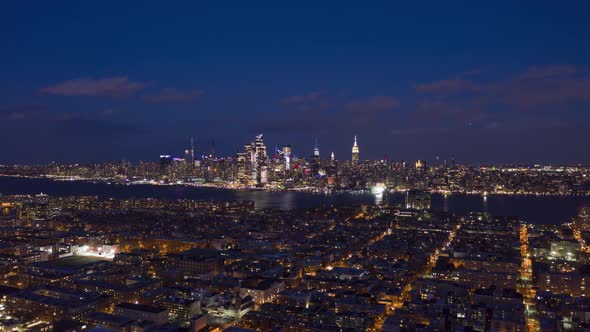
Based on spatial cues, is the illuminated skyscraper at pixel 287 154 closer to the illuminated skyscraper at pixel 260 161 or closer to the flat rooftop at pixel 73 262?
the illuminated skyscraper at pixel 260 161

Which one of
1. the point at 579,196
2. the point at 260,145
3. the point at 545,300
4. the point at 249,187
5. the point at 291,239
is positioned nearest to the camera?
the point at 545,300

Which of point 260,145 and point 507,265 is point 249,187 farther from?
point 507,265

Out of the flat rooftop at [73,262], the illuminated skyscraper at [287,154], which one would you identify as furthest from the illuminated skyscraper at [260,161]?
the flat rooftop at [73,262]

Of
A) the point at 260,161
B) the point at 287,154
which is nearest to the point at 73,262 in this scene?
the point at 260,161

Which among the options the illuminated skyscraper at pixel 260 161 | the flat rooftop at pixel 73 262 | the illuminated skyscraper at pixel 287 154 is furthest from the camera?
the illuminated skyscraper at pixel 287 154

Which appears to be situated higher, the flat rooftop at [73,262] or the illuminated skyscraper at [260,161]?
the illuminated skyscraper at [260,161]

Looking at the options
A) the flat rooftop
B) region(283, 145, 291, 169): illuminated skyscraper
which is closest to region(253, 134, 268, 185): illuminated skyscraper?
region(283, 145, 291, 169): illuminated skyscraper

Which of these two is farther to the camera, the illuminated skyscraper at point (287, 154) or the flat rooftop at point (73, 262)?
the illuminated skyscraper at point (287, 154)

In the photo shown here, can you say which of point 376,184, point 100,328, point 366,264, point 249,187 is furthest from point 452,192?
point 100,328

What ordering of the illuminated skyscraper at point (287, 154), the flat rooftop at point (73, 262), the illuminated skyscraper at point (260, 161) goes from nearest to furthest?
1. the flat rooftop at point (73, 262)
2. the illuminated skyscraper at point (260, 161)
3. the illuminated skyscraper at point (287, 154)

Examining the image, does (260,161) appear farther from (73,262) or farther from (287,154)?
(73,262)

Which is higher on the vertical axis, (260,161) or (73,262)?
(260,161)
